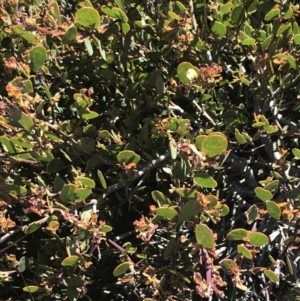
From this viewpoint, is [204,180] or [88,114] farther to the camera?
[88,114]

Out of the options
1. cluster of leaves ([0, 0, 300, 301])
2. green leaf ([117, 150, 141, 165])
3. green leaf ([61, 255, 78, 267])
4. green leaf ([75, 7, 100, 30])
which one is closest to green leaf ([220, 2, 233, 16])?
cluster of leaves ([0, 0, 300, 301])

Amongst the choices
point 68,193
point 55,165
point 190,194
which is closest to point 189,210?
point 190,194

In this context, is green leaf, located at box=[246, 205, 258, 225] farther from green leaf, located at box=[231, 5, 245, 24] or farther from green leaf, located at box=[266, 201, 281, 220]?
green leaf, located at box=[231, 5, 245, 24]

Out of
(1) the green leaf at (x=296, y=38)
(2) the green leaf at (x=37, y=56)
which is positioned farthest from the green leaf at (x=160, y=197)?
(1) the green leaf at (x=296, y=38)

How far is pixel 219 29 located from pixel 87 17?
1.05 ft

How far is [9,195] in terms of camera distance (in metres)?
1.13

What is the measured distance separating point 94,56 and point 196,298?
0.69 m

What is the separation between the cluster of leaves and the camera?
107cm

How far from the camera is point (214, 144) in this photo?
0.93m

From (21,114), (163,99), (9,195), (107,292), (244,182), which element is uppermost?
(21,114)

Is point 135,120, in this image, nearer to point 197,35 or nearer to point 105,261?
point 197,35

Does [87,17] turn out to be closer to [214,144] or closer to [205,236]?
[214,144]

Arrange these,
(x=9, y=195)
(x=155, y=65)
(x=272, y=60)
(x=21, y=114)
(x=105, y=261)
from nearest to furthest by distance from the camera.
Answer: (x=21, y=114), (x=9, y=195), (x=272, y=60), (x=155, y=65), (x=105, y=261)

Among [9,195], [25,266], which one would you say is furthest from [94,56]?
[25,266]
